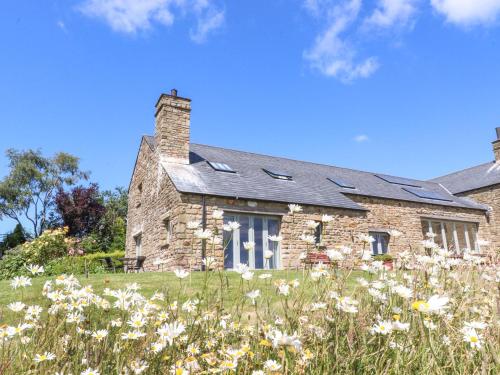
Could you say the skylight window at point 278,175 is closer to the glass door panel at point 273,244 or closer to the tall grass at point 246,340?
the glass door panel at point 273,244

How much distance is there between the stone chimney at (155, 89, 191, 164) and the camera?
14492 millimetres

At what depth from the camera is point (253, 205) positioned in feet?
43.6

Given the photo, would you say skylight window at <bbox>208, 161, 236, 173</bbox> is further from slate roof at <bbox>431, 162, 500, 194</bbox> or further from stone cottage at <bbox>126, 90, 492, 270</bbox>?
slate roof at <bbox>431, 162, 500, 194</bbox>

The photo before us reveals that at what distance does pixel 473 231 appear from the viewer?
21.3 m

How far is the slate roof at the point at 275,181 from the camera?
1339 cm

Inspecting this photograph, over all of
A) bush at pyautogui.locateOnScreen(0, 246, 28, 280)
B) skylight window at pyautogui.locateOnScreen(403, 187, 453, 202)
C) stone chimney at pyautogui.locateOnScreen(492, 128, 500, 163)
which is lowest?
bush at pyautogui.locateOnScreen(0, 246, 28, 280)

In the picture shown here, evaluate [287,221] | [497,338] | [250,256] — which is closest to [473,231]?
[287,221]

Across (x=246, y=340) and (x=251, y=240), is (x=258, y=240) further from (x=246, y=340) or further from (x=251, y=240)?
(x=246, y=340)

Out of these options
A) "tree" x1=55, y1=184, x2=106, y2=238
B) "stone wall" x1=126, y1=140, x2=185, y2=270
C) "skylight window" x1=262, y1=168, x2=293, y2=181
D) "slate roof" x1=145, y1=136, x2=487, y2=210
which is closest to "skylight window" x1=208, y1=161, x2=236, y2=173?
"slate roof" x1=145, y1=136, x2=487, y2=210

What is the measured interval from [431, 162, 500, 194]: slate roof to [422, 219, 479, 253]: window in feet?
10.8

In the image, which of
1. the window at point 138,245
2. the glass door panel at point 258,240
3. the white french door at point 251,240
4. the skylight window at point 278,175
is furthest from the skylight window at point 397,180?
the window at point 138,245

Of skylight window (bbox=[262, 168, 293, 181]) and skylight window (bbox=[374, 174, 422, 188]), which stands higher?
skylight window (bbox=[374, 174, 422, 188])

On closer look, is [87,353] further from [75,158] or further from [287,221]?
[75,158]

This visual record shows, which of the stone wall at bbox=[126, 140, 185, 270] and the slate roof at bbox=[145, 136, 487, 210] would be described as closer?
the stone wall at bbox=[126, 140, 185, 270]
